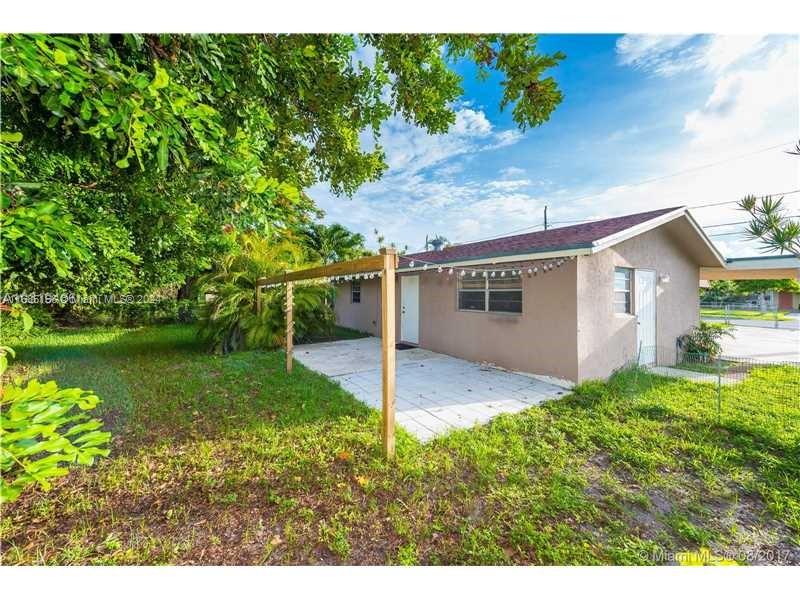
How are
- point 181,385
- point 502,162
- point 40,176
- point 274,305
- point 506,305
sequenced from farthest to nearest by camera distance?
point 274,305 < point 502,162 < point 506,305 < point 181,385 < point 40,176

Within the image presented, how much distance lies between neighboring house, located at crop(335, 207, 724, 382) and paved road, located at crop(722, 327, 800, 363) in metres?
1.83

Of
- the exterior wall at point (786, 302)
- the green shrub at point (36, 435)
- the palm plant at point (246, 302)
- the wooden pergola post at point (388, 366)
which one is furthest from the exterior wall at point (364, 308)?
the exterior wall at point (786, 302)

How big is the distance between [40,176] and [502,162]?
24.1 ft

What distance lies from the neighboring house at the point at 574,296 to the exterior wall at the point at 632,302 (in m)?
0.02

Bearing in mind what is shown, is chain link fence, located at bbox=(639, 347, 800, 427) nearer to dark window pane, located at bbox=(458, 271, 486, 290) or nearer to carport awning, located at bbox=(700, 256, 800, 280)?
dark window pane, located at bbox=(458, 271, 486, 290)

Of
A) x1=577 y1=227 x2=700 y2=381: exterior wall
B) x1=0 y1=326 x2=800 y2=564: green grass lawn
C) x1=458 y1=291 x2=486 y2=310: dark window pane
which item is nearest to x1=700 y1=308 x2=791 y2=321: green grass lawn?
x1=577 y1=227 x2=700 y2=381: exterior wall

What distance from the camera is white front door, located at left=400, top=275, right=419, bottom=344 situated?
29.7 feet

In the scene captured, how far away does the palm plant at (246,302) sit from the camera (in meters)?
7.79

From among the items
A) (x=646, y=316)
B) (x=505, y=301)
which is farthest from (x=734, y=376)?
(x=505, y=301)

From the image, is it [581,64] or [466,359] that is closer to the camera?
[581,64]

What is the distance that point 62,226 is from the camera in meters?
1.66

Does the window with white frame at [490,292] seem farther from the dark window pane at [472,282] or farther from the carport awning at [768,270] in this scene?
the carport awning at [768,270]
